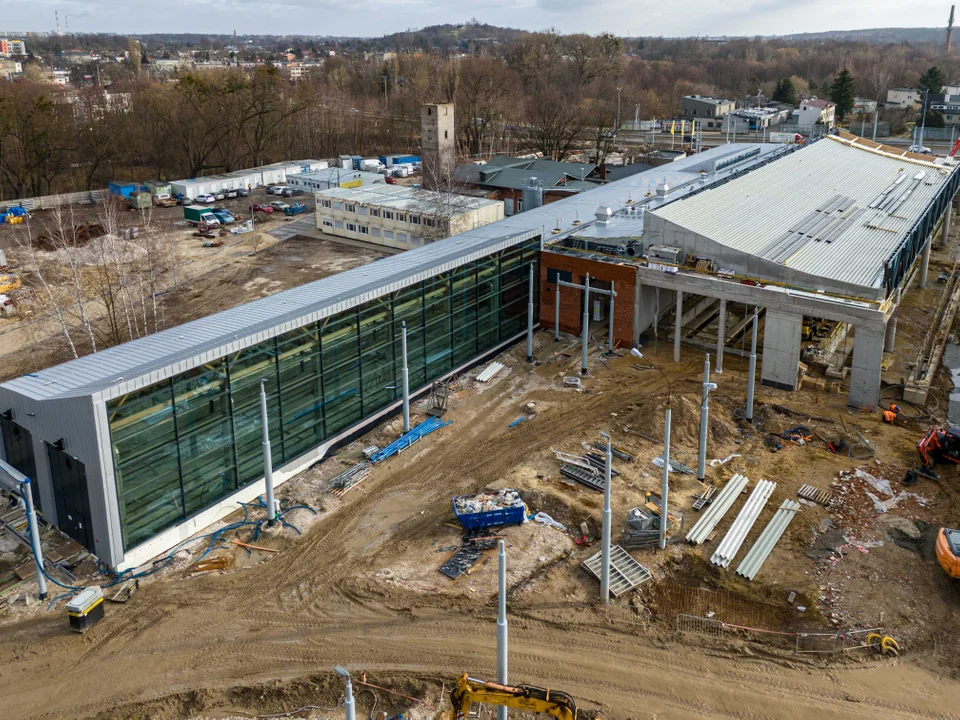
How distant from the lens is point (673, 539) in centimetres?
2262

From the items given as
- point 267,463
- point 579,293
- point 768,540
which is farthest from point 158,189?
point 768,540

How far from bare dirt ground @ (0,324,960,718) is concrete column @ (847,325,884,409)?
4.48m

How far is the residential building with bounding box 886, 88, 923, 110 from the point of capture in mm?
125625

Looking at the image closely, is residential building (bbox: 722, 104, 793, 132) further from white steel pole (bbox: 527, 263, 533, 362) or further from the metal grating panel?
the metal grating panel

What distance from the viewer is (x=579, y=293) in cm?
3731

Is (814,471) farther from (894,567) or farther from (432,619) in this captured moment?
(432,619)

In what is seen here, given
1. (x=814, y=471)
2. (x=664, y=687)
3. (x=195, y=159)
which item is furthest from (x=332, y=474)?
(x=195, y=159)

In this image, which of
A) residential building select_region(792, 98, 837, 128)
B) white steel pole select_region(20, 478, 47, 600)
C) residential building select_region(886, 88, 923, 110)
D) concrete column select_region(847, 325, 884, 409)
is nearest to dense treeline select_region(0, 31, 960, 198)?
residential building select_region(886, 88, 923, 110)

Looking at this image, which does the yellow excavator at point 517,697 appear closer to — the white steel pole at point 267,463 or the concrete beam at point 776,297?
the white steel pole at point 267,463

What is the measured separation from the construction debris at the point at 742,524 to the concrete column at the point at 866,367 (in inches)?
312

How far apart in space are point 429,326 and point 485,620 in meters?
14.0

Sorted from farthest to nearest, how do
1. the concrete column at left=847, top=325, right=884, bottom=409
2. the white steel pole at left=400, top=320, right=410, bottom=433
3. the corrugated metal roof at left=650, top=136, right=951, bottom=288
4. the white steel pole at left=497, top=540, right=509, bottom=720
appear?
the corrugated metal roof at left=650, top=136, right=951, bottom=288
the concrete column at left=847, top=325, right=884, bottom=409
the white steel pole at left=400, top=320, right=410, bottom=433
the white steel pole at left=497, top=540, right=509, bottom=720

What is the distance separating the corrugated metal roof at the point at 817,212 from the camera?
35406mm

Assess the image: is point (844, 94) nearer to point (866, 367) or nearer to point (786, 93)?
point (786, 93)
